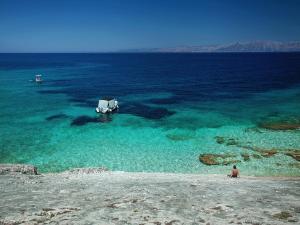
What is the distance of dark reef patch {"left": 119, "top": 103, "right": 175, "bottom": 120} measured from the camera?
2475 inches

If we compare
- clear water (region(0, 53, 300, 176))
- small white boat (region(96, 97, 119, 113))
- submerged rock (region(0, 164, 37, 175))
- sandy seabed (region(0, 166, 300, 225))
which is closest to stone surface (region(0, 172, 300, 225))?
sandy seabed (region(0, 166, 300, 225))

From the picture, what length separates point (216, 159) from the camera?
128 feet

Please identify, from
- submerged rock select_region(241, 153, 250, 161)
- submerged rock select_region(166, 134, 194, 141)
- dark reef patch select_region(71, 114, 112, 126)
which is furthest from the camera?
dark reef patch select_region(71, 114, 112, 126)

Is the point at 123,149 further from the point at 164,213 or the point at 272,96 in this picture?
the point at 272,96

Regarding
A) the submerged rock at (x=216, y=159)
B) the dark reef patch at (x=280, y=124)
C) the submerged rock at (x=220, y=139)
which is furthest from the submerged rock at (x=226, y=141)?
the dark reef patch at (x=280, y=124)

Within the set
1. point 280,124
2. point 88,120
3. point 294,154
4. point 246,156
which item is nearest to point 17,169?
point 246,156

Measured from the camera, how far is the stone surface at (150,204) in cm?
1405

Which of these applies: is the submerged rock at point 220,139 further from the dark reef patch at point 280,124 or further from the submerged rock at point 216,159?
the dark reef patch at point 280,124

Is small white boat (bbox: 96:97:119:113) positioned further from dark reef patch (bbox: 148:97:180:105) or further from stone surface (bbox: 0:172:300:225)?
stone surface (bbox: 0:172:300:225)

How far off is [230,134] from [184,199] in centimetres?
3329

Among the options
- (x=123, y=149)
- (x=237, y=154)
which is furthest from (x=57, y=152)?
(x=237, y=154)

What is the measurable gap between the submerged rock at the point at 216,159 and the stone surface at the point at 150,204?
55.6ft

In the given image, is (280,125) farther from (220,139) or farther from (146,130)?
(146,130)

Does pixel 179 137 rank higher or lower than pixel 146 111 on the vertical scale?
lower
